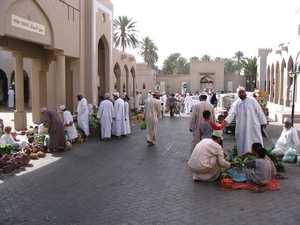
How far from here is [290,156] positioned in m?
8.05

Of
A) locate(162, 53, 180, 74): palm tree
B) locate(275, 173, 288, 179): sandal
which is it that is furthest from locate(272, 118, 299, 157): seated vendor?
locate(162, 53, 180, 74): palm tree

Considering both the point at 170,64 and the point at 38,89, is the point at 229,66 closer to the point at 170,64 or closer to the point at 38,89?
the point at 170,64

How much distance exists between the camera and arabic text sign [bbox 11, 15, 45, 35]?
9.72m

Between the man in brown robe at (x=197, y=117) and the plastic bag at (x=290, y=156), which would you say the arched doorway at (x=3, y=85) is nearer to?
the man in brown robe at (x=197, y=117)

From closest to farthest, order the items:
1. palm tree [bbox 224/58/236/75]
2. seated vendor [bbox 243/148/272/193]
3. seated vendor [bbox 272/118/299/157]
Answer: seated vendor [bbox 243/148/272/193]
seated vendor [bbox 272/118/299/157]
palm tree [bbox 224/58/236/75]

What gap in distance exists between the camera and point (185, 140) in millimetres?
11773

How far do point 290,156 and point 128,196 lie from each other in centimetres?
464

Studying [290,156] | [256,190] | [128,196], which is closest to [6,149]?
[128,196]

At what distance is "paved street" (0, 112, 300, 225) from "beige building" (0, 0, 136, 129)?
15.8ft

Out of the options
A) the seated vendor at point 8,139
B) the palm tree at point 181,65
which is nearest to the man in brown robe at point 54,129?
the seated vendor at point 8,139

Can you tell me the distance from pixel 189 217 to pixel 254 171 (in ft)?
6.53

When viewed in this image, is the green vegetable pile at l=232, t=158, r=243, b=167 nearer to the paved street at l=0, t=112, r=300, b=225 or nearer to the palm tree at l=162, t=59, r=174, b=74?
the paved street at l=0, t=112, r=300, b=225

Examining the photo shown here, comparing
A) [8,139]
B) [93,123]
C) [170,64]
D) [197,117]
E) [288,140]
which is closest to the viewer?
[197,117]

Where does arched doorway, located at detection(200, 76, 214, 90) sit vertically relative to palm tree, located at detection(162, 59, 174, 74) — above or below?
below
